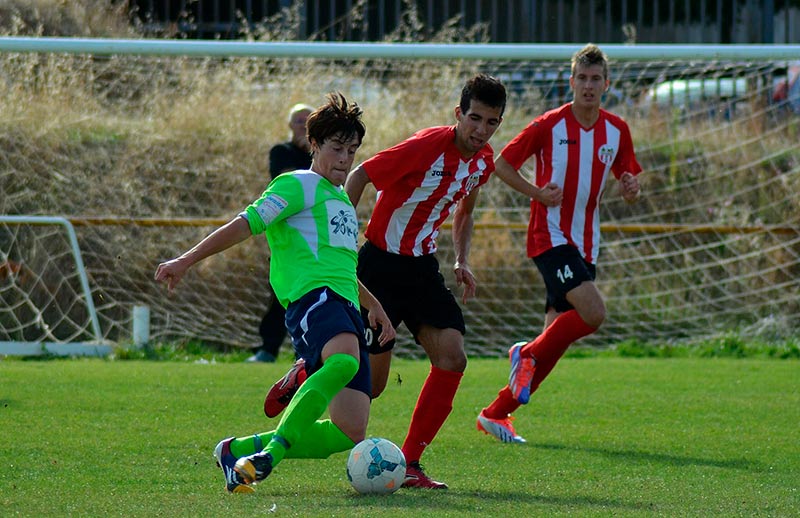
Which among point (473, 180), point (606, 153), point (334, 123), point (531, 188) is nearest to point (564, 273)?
point (531, 188)

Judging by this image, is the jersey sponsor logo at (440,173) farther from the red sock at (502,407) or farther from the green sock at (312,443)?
the red sock at (502,407)

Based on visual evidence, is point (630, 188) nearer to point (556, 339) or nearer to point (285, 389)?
Answer: point (556, 339)

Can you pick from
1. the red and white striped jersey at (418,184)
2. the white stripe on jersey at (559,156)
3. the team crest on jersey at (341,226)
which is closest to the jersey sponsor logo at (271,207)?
the team crest on jersey at (341,226)

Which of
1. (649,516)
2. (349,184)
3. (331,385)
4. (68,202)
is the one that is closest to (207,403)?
(349,184)

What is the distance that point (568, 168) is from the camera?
7.29 metres

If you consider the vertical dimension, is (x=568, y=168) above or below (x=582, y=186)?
above

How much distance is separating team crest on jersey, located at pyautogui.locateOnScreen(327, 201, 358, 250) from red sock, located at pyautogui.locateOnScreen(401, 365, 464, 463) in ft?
3.00

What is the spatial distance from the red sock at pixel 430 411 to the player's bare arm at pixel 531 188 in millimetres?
1635

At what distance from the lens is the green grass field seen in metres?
4.74

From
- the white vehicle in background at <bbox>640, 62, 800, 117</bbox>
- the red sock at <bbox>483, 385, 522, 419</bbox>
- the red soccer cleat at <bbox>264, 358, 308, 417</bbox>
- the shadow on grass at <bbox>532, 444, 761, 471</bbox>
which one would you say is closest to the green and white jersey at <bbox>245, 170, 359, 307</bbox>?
the red soccer cleat at <bbox>264, 358, 308, 417</bbox>

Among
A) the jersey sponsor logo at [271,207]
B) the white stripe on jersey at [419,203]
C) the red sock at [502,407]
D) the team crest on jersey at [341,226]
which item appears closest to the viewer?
the jersey sponsor logo at [271,207]

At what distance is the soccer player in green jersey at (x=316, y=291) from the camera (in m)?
4.73

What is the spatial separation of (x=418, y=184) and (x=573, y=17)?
1358 centimetres

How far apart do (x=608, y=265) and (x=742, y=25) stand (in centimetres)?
781
